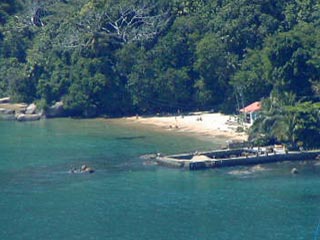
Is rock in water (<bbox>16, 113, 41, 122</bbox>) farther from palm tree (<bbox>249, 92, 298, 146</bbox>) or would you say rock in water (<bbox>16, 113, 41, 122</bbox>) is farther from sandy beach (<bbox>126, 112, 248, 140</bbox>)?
palm tree (<bbox>249, 92, 298, 146</bbox>)

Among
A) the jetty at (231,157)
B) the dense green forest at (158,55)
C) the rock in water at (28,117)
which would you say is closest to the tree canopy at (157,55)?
the dense green forest at (158,55)

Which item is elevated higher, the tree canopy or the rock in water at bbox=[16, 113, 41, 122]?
the tree canopy

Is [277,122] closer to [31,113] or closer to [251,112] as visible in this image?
[251,112]

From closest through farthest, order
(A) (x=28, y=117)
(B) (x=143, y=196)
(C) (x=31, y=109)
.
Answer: (B) (x=143, y=196)
(A) (x=28, y=117)
(C) (x=31, y=109)

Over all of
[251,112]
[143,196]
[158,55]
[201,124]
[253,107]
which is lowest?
[143,196]

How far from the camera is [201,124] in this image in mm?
105125

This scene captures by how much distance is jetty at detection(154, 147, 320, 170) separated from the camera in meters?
86.6

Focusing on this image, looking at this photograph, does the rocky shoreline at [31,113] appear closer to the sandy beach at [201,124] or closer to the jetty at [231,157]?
the sandy beach at [201,124]

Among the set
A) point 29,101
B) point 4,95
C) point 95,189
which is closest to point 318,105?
point 95,189

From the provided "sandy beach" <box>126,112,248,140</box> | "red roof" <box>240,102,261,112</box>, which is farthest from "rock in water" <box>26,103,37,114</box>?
"red roof" <box>240,102,261,112</box>

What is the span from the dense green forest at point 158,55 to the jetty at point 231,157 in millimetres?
12478

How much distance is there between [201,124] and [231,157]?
53.6ft

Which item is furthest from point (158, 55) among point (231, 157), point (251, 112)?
point (231, 157)

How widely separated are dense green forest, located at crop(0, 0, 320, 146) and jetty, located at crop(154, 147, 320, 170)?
40.9 feet
